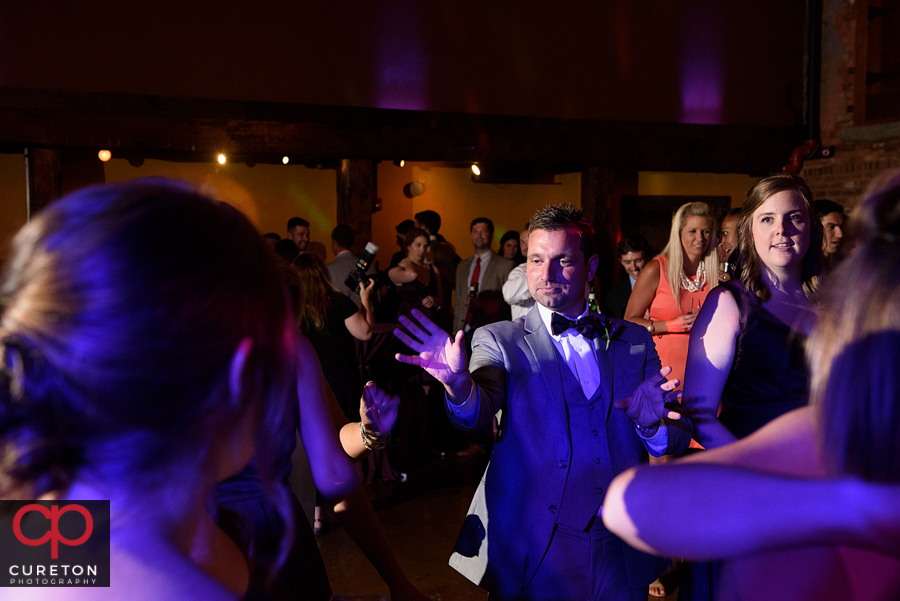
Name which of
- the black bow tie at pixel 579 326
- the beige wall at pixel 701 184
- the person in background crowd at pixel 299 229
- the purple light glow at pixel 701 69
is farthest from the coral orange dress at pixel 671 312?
the beige wall at pixel 701 184

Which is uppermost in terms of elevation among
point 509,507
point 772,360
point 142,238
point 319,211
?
point 319,211

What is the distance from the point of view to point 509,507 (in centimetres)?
174

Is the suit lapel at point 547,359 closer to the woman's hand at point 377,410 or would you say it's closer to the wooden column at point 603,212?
the woman's hand at point 377,410

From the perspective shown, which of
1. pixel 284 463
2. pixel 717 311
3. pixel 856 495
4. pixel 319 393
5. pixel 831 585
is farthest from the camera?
pixel 717 311

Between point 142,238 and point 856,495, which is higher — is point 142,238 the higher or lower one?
the higher one

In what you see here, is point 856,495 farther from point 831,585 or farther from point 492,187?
point 492,187

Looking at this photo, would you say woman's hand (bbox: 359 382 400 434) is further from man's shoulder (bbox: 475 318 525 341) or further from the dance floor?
the dance floor

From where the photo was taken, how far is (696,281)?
3541mm

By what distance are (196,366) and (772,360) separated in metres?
1.60

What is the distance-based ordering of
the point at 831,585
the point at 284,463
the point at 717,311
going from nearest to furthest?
the point at 831,585 < the point at 284,463 < the point at 717,311

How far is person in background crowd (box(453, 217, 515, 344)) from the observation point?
5.39 metres

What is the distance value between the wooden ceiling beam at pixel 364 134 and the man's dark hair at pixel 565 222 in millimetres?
4759

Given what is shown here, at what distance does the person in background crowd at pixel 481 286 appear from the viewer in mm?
5391

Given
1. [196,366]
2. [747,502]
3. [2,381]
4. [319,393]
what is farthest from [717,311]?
[2,381]
